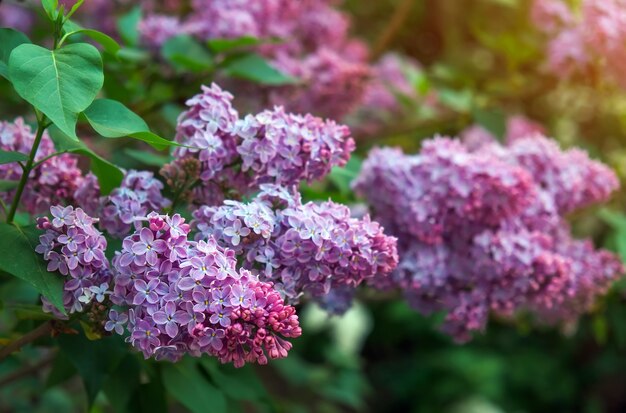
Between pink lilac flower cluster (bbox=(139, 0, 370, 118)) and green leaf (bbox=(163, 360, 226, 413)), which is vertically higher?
pink lilac flower cluster (bbox=(139, 0, 370, 118))

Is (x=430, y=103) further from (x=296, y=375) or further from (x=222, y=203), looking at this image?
(x=222, y=203)

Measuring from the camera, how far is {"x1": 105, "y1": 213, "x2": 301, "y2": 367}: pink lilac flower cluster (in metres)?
0.93

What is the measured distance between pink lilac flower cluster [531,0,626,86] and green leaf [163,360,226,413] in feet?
3.98

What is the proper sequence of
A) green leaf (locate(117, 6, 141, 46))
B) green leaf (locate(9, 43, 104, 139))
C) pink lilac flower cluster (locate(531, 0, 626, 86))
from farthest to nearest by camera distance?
pink lilac flower cluster (locate(531, 0, 626, 86)) → green leaf (locate(117, 6, 141, 46)) → green leaf (locate(9, 43, 104, 139))

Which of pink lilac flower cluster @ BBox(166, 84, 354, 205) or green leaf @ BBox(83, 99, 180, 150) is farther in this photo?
pink lilac flower cluster @ BBox(166, 84, 354, 205)

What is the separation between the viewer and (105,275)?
1.02 m

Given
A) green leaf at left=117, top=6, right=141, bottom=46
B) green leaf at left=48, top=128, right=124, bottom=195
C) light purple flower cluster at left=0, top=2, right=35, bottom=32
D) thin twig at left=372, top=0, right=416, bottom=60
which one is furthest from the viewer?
thin twig at left=372, top=0, right=416, bottom=60

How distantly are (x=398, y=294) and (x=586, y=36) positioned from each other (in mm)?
739

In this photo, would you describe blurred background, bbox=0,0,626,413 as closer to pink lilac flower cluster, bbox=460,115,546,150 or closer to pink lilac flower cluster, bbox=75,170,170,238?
pink lilac flower cluster, bbox=460,115,546,150

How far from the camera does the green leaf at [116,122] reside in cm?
100

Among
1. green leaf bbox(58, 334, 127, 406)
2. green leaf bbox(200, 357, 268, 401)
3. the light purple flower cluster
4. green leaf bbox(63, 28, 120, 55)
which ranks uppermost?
the light purple flower cluster

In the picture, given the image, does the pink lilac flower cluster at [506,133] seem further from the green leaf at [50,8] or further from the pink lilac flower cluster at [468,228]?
the green leaf at [50,8]

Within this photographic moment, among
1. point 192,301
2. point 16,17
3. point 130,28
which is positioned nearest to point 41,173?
point 192,301

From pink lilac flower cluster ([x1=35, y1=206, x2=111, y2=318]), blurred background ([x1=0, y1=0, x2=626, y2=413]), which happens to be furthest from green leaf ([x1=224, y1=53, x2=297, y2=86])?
pink lilac flower cluster ([x1=35, y1=206, x2=111, y2=318])
